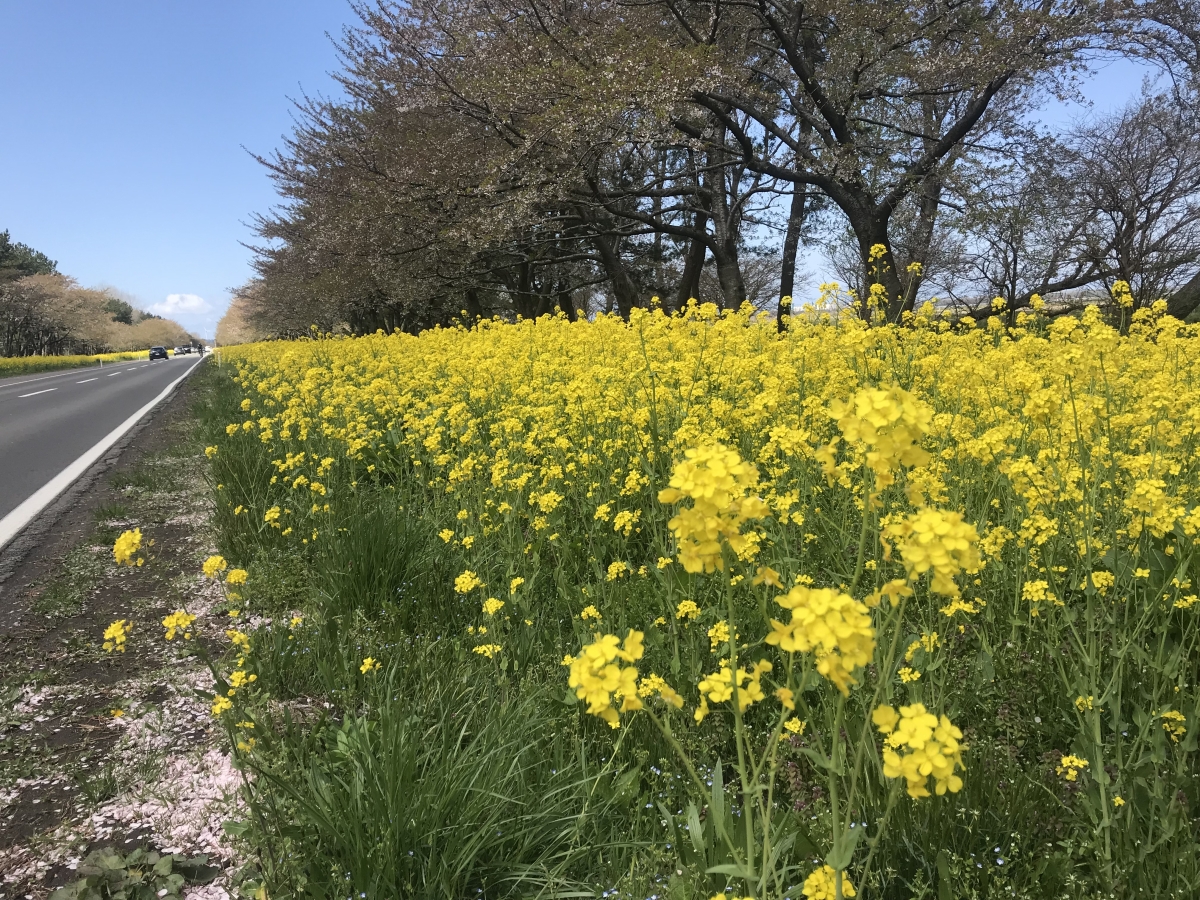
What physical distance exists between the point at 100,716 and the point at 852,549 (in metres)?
3.05

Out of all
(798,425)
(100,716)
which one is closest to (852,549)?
(798,425)

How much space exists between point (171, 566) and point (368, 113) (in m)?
16.8

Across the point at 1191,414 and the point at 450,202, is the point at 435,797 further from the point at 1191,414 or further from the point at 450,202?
the point at 450,202

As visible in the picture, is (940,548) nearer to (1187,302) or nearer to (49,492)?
(49,492)

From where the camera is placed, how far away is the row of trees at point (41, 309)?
53.9 meters

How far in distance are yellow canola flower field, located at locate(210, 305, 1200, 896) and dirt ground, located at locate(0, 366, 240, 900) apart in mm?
733

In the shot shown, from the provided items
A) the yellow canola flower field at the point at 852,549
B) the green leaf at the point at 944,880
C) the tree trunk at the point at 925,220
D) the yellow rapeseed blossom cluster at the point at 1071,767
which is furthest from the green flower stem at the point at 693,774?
the tree trunk at the point at 925,220

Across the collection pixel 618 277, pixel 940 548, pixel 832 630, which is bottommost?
pixel 832 630

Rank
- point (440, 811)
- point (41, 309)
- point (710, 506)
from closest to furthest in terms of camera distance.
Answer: point (710, 506)
point (440, 811)
point (41, 309)

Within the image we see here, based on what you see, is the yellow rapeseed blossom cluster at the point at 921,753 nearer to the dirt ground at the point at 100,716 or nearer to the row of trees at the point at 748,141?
the dirt ground at the point at 100,716

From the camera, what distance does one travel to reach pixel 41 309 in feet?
186

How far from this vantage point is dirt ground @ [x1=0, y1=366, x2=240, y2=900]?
6.20ft

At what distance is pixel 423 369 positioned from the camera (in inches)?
283

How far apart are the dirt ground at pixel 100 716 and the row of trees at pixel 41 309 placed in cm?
6112
